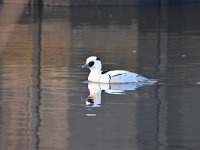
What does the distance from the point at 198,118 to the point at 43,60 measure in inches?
325

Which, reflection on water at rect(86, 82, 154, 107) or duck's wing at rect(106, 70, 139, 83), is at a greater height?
duck's wing at rect(106, 70, 139, 83)

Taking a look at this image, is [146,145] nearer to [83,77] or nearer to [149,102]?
[149,102]

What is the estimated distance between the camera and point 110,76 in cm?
1639

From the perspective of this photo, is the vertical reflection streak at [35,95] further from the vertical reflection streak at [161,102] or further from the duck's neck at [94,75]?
the vertical reflection streak at [161,102]

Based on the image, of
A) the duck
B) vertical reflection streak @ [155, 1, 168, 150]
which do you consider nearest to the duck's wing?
the duck

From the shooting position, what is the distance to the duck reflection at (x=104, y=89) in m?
14.7

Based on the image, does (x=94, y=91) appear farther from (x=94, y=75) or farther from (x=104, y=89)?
(x=94, y=75)

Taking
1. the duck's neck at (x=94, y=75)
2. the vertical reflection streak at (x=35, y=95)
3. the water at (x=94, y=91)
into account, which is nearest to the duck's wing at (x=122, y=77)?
the duck's neck at (x=94, y=75)

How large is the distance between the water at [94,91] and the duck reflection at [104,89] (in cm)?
5

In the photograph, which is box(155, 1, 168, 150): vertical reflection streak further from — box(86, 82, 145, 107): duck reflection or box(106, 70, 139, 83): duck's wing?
box(106, 70, 139, 83): duck's wing

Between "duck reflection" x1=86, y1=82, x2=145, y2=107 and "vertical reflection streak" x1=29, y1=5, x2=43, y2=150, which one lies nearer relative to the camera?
"vertical reflection streak" x1=29, y1=5, x2=43, y2=150

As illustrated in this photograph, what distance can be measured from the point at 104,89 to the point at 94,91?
301mm

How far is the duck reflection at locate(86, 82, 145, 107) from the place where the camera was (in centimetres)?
1466

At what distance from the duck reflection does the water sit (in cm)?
5
